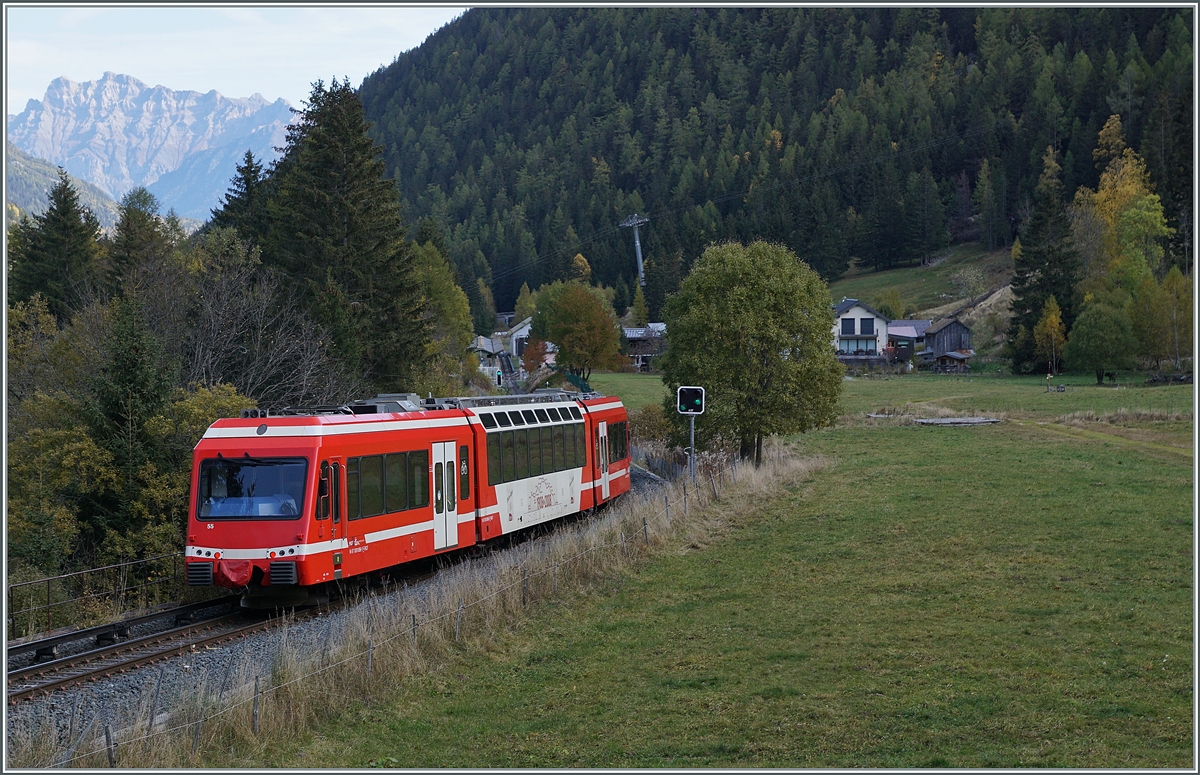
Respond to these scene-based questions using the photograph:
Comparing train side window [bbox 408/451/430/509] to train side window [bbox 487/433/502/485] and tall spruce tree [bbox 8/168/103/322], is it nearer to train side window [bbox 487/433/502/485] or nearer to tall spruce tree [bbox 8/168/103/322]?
train side window [bbox 487/433/502/485]

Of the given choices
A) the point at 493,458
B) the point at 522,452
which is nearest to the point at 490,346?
the point at 522,452

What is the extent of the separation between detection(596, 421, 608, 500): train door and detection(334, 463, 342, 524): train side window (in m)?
13.5

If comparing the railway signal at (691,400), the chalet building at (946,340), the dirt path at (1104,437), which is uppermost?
the chalet building at (946,340)

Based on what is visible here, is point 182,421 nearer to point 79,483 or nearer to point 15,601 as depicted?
point 79,483

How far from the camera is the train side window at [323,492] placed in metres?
17.2

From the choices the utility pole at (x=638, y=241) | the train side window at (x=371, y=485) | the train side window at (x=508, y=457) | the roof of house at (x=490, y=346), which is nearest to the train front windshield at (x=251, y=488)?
the train side window at (x=371, y=485)

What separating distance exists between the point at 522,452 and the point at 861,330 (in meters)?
97.0

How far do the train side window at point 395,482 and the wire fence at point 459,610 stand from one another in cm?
180

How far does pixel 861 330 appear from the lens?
116938 millimetres

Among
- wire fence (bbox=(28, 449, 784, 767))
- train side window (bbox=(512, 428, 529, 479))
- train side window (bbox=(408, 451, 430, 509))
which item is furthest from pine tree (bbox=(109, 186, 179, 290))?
train side window (bbox=(408, 451, 430, 509))

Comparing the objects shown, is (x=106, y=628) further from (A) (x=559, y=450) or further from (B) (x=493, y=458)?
(A) (x=559, y=450)

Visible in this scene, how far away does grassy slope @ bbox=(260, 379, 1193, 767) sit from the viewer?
10.4 metres

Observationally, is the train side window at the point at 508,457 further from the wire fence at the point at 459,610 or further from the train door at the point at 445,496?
the train door at the point at 445,496

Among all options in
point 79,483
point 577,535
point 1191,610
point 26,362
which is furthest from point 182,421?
point 1191,610
